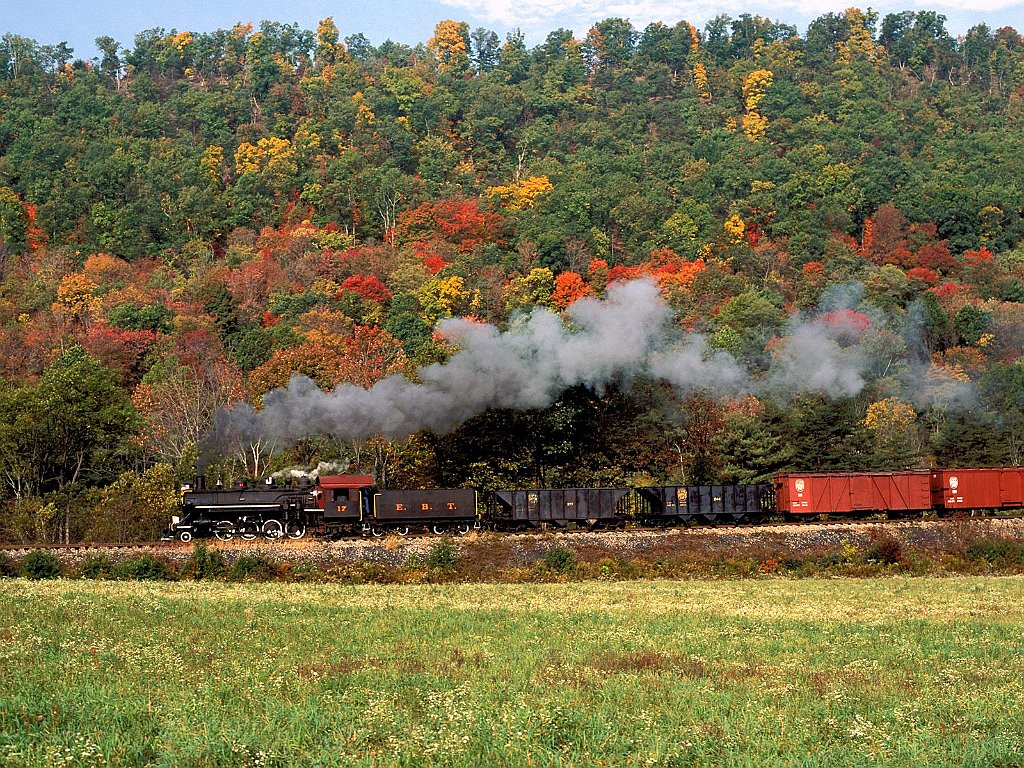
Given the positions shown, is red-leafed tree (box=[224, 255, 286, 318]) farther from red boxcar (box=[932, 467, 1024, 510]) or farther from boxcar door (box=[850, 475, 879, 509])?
red boxcar (box=[932, 467, 1024, 510])

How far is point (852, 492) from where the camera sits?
58812 mm

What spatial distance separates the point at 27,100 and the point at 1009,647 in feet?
643

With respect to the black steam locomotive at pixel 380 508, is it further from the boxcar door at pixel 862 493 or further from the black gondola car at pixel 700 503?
the boxcar door at pixel 862 493

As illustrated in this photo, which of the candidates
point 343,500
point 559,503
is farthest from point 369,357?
point 343,500

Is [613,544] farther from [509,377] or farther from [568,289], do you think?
[568,289]

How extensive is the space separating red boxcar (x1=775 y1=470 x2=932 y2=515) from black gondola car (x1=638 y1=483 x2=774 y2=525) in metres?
1.33

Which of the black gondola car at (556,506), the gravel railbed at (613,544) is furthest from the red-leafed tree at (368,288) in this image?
the gravel railbed at (613,544)

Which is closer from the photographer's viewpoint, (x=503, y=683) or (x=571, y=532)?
(x=503, y=683)

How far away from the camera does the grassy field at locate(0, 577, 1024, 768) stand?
52.2 ft

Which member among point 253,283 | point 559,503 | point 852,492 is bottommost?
point 559,503

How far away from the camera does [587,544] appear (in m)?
50.9

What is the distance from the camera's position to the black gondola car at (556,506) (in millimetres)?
55844

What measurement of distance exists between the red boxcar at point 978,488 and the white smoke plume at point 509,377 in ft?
43.3

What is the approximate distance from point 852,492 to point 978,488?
6921 millimetres
